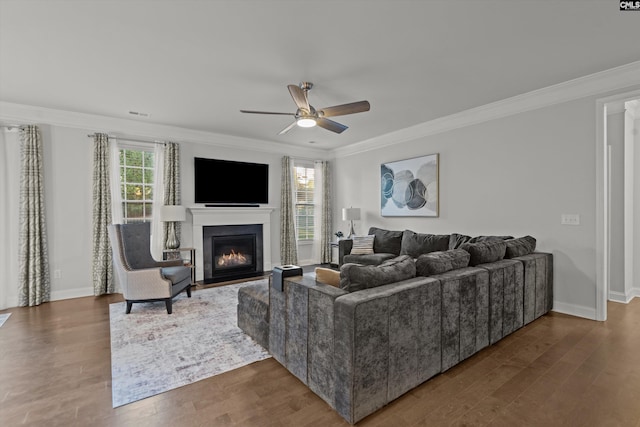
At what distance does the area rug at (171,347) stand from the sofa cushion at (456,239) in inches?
123

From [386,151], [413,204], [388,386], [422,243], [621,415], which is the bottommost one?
[621,415]

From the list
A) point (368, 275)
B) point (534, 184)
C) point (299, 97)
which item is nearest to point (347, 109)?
point (299, 97)

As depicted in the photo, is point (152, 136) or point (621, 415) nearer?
point (621, 415)

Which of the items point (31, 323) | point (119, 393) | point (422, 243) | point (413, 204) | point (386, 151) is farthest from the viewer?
point (386, 151)

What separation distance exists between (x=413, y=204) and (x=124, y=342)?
4.64 meters

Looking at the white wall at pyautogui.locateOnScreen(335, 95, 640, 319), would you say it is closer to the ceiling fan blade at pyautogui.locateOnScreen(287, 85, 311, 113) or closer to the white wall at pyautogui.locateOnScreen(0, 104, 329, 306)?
the ceiling fan blade at pyautogui.locateOnScreen(287, 85, 311, 113)

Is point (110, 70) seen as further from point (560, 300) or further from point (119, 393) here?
point (560, 300)

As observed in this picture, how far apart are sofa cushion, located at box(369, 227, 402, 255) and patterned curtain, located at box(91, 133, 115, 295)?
14.6 feet

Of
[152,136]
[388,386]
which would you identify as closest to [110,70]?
[152,136]

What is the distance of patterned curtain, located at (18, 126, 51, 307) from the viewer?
419cm

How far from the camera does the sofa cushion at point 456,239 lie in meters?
4.41

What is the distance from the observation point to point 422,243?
193 inches

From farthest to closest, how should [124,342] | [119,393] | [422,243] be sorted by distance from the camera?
1. [422,243]
2. [124,342]
3. [119,393]

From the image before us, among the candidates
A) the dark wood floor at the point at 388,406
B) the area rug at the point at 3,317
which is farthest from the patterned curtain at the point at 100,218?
the dark wood floor at the point at 388,406
